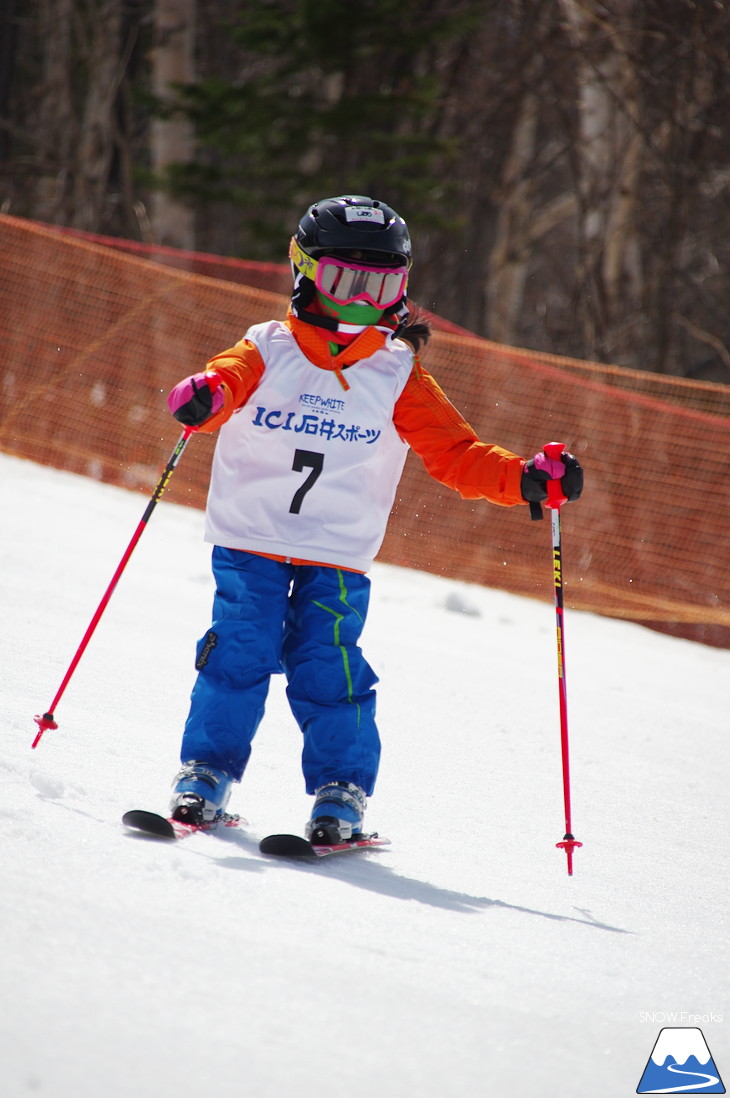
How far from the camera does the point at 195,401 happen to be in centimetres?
288

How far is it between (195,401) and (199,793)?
97 cm

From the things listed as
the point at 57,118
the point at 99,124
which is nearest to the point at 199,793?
the point at 99,124

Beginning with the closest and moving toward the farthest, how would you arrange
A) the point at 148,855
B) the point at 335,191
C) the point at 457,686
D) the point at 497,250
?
the point at 148,855, the point at 457,686, the point at 335,191, the point at 497,250

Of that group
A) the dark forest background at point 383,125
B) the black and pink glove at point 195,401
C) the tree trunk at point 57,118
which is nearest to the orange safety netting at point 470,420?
the dark forest background at point 383,125

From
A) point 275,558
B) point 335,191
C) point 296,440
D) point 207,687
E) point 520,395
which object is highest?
point 335,191

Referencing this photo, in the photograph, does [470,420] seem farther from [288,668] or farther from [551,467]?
[288,668]

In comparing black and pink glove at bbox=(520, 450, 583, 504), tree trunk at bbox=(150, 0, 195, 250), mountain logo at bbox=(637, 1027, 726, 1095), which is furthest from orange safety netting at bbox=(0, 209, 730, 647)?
mountain logo at bbox=(637, 1027, 726, 1095)

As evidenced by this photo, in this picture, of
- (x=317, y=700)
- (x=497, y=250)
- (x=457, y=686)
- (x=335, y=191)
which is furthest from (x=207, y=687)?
(x=497, y=250)

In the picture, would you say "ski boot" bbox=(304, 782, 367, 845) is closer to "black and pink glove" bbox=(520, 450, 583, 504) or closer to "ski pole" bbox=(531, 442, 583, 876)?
"ski pole" bbox=(531, 442, 583, 876)

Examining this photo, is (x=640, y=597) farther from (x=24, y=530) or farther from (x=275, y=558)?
(x=275, y=558)

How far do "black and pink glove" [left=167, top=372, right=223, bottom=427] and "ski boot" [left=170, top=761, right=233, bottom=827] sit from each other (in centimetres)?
87

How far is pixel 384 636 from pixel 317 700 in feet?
10.1

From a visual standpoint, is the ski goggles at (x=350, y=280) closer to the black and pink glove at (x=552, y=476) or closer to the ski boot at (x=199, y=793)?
the black and pink glove at (x=552, y=476)

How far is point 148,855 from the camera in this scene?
2398 millimetres
